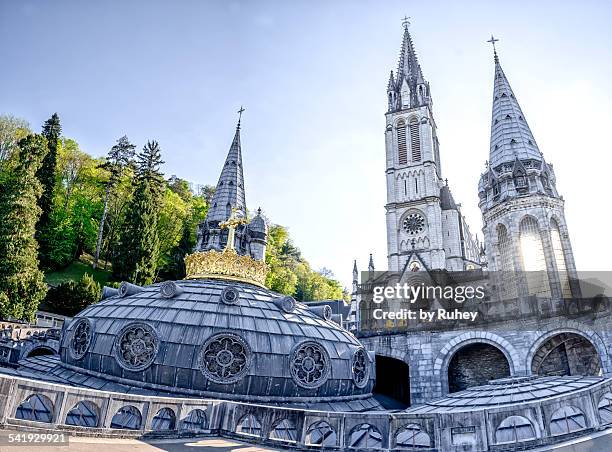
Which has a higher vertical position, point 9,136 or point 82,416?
point 9,136

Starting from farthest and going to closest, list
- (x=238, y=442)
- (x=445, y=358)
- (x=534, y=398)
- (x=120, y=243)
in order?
1. (x=120, y=243)
2. (x=445, y=358)
3. (x=534, y=398)
4. (x=238, y=442)

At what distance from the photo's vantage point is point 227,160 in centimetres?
4297

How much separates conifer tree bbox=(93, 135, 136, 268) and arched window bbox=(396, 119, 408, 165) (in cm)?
3796

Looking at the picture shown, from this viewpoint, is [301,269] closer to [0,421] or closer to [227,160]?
[227,160]

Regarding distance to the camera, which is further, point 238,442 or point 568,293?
point 568,293

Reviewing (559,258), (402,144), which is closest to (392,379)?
(559,258)

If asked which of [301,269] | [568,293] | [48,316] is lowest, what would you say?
[48,316]

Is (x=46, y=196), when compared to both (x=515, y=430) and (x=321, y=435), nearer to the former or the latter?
(x=321, y=435)

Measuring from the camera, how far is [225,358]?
428 inches

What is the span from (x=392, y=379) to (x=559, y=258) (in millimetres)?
13228

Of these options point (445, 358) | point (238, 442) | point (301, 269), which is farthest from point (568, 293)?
point (301, 269)

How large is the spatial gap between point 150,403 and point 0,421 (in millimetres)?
2275

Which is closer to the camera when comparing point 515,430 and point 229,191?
point 515,430

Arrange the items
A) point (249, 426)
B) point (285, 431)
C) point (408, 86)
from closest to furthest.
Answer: point (249, 426) < point (285, 431) < point (408, 86)
